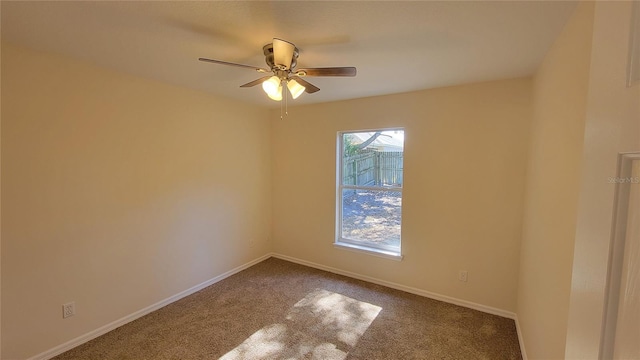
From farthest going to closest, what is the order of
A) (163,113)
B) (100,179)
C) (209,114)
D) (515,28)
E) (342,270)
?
(342,270), (209,114), (163,113), (100,179), (515,28)

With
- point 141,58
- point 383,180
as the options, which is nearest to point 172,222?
point 141,58

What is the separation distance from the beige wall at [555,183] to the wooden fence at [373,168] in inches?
53.4

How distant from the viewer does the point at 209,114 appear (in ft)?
10.6

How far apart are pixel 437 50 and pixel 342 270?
2827 millimetres

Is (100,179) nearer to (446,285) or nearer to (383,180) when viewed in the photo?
(383,180)

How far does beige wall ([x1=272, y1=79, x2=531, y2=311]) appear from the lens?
8.41 ft

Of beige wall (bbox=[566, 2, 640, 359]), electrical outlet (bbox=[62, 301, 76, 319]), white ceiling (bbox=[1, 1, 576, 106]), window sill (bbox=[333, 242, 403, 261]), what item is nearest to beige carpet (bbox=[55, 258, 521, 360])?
electrical outlet (bbox=[62, 301, 76, 319])

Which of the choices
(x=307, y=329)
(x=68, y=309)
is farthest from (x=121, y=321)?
(x=307, y=329)

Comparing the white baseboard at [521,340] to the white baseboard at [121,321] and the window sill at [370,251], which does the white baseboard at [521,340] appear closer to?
the window sill at [370,251]

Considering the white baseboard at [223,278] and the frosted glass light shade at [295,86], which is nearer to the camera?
the frosted glass light shade at [295,86]

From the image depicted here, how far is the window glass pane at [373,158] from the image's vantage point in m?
3.25

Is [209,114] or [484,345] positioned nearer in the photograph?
[484,345]

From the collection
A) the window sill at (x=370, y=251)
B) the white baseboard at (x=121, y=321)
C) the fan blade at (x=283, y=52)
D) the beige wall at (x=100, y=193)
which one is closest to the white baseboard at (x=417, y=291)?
the window sill at (x=370, y=251)

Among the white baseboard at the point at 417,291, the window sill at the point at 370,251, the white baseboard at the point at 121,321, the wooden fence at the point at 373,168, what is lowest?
the white baseboard at the point at 121,321
